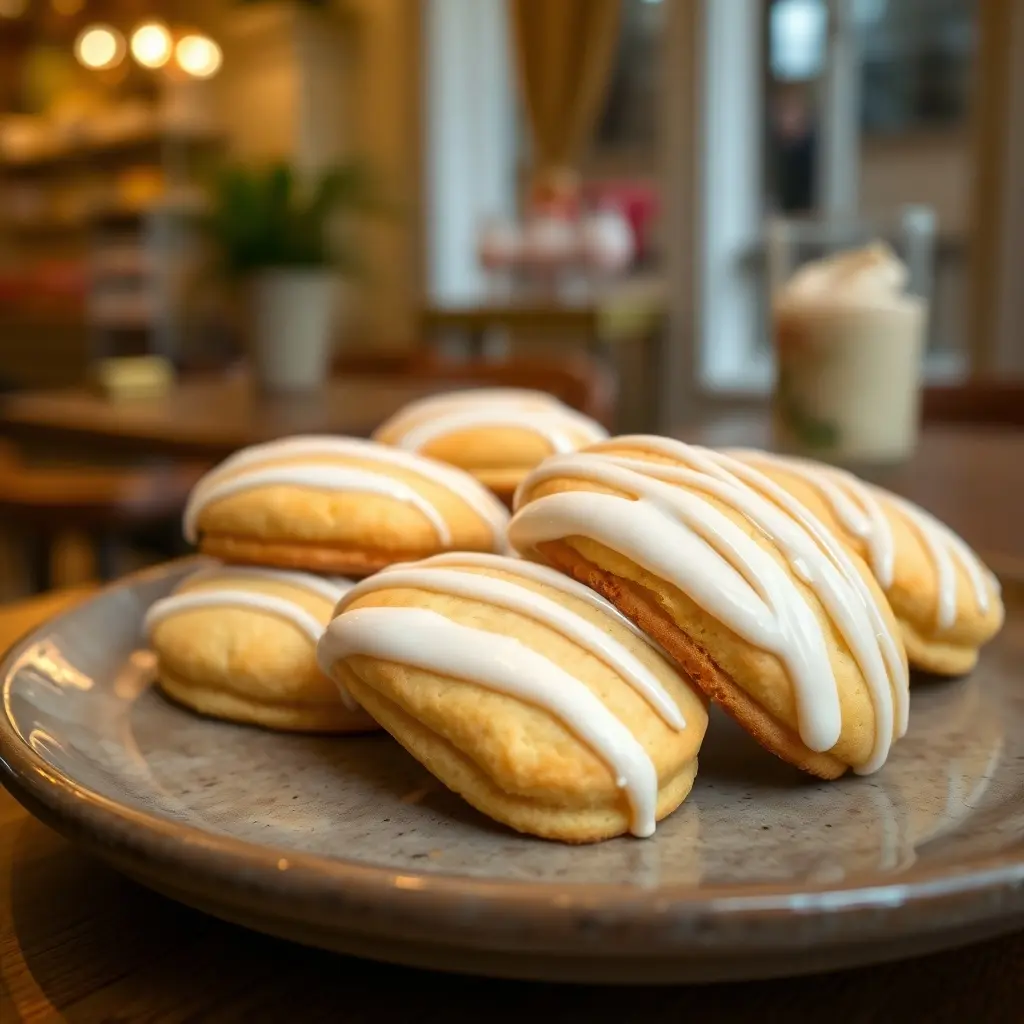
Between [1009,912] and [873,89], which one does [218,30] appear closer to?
[873,89]

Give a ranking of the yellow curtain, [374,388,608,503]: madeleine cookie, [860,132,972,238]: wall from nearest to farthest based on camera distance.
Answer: [374,388,608,503]: madeleine cookie
the yellow curtain
[860,132,972,238]: wall

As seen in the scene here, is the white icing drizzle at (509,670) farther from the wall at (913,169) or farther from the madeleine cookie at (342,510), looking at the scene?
the wall at (913,169)

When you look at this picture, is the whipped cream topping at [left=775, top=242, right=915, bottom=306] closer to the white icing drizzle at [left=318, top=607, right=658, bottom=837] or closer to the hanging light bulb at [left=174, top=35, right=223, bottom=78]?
the white icing drizzle at [left=318, top=607, right=658, bottom=837]

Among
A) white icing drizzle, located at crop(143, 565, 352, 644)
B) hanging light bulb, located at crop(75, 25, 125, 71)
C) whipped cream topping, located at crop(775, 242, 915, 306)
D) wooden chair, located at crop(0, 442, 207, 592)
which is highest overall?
hanging light bulb, located at crop(75, 25, 125, 71)

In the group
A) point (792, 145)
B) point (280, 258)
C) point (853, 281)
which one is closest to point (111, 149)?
point (792, 145)

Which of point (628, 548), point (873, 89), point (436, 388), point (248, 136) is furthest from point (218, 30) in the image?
point (628, 548)

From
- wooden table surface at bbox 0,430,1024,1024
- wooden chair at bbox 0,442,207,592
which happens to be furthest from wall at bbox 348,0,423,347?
wooden table surface at bbox 0,430,1024,1024

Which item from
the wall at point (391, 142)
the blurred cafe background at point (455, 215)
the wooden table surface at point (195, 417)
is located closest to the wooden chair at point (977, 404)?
the blurred cafe background at point (455, 215)
